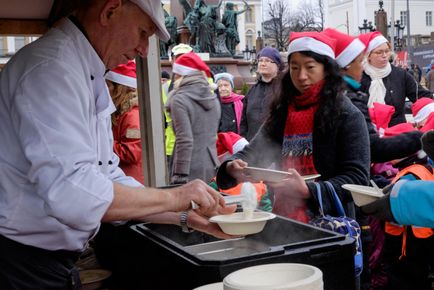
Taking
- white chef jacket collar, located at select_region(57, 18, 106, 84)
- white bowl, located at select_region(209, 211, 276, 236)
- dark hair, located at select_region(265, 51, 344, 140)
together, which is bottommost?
white bowl, located at select_region(209, 211, 276, 236)

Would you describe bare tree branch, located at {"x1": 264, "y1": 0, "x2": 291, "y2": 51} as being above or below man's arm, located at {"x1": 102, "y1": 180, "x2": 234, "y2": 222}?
above

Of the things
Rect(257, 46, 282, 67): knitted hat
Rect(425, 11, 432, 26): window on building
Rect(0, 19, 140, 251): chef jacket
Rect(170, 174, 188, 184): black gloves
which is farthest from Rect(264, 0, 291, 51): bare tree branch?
Rect(0, 19, 140, 251): chef jacket

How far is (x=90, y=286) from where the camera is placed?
2180 millimetres

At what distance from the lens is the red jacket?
3.59 m

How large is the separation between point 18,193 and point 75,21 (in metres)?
0.56

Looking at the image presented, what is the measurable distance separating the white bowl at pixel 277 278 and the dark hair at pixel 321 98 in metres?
1.44

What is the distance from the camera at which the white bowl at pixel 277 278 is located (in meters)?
1.03

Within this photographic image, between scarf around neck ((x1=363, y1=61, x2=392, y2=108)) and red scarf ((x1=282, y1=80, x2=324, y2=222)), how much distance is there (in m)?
2.58

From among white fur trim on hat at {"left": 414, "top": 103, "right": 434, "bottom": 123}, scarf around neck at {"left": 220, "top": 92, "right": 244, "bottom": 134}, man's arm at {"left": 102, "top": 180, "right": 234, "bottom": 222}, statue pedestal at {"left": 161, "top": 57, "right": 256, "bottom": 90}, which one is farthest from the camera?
statue pedestal at {"left": 161, "top": 57, "right": 256, "bottom": 90}

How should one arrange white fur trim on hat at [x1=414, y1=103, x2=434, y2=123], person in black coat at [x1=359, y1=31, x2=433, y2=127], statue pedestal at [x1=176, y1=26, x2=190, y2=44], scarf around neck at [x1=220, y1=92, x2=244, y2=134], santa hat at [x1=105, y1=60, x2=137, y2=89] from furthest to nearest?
statue pedestal at [x1=176, y1=26, x2=190, y2=44]
scarf around neck at [x1=220, y1=92, x2=244, y2=134]
person in black coat at [x1=359, y1=31, x2=433, y2=127]
white fur trim on hat at [x1=414, y1=103, x2=434, y2=123]
santa hat at [x1=105, y1=60, x2=137, y2=89]

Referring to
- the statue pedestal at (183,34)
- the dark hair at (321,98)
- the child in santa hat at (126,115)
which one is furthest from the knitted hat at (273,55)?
the statue pedestal at (183,34)

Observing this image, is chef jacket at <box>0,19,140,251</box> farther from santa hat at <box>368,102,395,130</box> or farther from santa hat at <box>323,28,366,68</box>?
santa hat at <box>368,102,395,130</box>

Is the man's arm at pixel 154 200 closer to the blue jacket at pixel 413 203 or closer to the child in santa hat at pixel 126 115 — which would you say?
the blue jacket at pixel 413 203

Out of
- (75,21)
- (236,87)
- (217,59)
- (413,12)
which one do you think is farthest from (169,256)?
(413,12)
